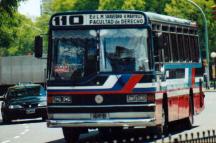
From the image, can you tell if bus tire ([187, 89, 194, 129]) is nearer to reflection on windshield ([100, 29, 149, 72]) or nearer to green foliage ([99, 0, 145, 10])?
reflection on windshield ([100, 29, 149, 72])

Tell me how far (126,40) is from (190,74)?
5.28 meters

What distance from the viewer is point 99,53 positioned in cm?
1775

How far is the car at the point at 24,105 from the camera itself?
98.6ft

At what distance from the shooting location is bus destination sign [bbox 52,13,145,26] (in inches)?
710

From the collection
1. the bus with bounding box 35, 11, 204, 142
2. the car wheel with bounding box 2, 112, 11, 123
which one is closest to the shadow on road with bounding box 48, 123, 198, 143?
the bus with bounding box 35, 11, 204, 142

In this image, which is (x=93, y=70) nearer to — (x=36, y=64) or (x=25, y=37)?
(x=36, y=64)

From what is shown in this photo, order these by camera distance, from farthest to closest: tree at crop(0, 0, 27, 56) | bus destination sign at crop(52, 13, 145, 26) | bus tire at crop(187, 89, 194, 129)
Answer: tree at crop(0, 0, 27, 56) < bus tire at crop(187, 89, 194, 129) < bus destination sign at crop(52, 13, 145, 26)

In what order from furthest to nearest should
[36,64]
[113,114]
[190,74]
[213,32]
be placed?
[213,32], [36,64], [190,74], [113,114]

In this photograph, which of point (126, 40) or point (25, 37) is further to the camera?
point (25, 37)

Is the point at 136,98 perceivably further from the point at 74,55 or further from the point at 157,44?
the point at 74,55

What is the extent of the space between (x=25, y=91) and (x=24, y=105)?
53.5 inches

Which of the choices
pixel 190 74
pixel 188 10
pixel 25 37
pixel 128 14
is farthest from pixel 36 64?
pixel 25 37

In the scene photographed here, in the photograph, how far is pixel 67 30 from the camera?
59.6 feet

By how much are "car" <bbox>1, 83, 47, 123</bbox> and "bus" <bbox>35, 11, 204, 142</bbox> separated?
38.2 ft
